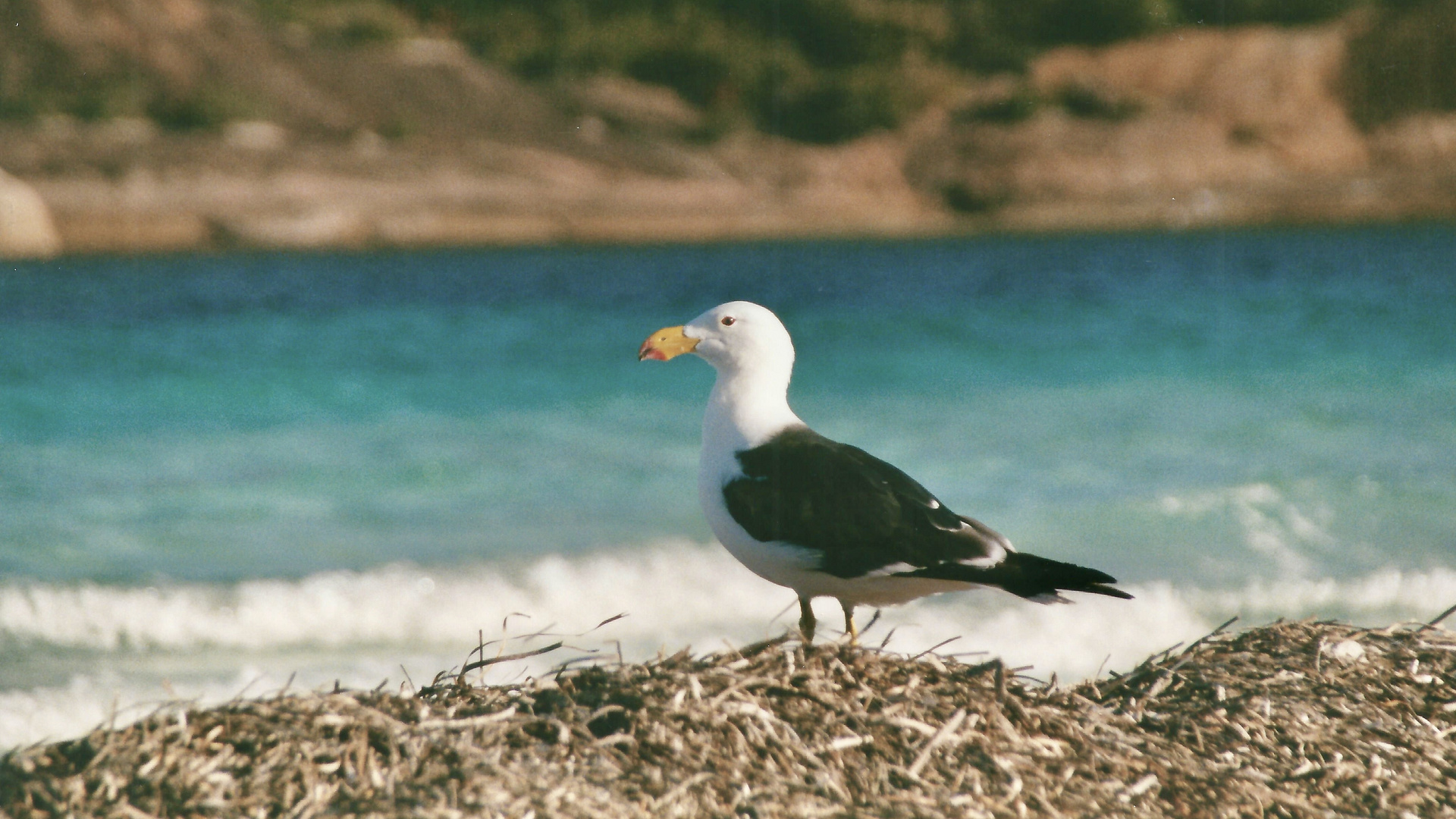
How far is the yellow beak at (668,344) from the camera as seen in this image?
4309 millimetres

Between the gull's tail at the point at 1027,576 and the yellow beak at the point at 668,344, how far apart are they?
3.25 ft

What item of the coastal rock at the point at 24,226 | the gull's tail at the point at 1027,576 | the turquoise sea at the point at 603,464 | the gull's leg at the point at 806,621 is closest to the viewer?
the gull's tail at the point at 1027,576

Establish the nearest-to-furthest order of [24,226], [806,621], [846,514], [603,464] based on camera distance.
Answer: [846,514], [806,621], [603,464], [24,226]

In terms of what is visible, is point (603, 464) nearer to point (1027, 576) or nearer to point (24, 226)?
point (1027, 576)

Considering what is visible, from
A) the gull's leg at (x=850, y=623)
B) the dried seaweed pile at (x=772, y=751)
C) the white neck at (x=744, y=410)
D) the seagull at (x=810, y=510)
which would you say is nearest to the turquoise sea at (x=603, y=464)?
the gull's leg at (x=850, y=623)

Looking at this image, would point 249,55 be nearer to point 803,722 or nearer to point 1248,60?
point 1248,60

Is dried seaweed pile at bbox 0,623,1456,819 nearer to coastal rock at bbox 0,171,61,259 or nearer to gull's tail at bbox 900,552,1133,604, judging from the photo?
gull's tail at bbox 900,552,1133,604

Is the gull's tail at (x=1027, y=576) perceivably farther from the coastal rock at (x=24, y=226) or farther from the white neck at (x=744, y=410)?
the coastal rock at (x=24, y=226)

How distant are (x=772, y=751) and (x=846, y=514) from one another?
1001mm

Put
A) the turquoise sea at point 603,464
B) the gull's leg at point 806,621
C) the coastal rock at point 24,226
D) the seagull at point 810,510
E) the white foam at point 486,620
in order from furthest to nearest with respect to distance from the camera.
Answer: the coastal rock at point 24,226 → the turquoise sea at point 603,464 → the white foam at point 486,620 → the gull's leg at point 806,621 → the seagull at point 810,510

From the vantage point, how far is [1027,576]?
3797mm

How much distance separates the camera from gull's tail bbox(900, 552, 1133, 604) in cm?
374

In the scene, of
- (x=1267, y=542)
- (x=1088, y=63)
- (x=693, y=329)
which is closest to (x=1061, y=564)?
(x=693, y=329)

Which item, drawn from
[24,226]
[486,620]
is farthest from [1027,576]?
[24,226]
